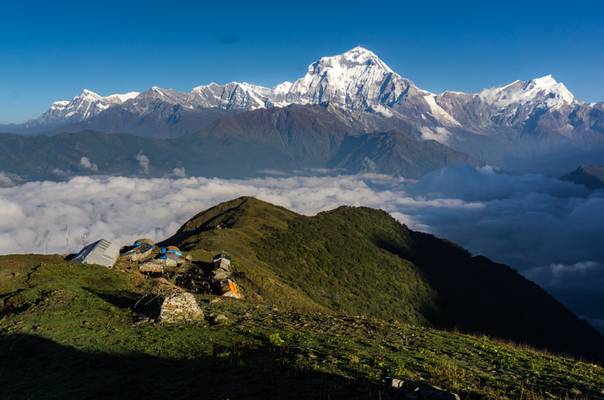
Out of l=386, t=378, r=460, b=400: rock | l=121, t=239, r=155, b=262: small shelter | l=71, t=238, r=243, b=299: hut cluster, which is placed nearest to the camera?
l=386, t=378, r=460, b=400: rock

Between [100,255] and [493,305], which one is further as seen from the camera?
[493,305]

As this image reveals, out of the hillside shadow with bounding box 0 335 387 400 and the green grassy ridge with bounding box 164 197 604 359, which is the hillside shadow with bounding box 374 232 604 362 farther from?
the hillside shadow with bounding box 0 335 387 400

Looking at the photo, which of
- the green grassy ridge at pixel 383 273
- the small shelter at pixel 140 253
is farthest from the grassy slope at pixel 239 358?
the green grassy ridge at pixel 383 273

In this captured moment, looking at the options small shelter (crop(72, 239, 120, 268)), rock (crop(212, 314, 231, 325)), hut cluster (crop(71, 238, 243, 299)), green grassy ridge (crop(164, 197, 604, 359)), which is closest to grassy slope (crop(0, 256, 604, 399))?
rock (crop(212, 314, 231, 325))

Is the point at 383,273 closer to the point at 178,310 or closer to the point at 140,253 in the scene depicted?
the point at 140,253

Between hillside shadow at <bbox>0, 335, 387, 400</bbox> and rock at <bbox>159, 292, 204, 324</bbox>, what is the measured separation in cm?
559

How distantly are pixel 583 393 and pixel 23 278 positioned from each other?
41574mm

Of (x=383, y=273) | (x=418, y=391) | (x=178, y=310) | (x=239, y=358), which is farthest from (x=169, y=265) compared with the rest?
(x=383, y=273)

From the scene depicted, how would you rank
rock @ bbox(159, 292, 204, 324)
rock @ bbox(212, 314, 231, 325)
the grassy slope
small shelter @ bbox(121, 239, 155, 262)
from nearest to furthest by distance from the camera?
the grassy slope → rock @ bbox(212, 314, 231, 325) → rock @ bbox(159, 292, 204, 324) → small shelter @ bbox(121, 239, 155, 262)

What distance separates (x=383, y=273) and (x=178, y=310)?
386 feet

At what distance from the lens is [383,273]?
14062 centimetres

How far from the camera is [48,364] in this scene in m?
22.7

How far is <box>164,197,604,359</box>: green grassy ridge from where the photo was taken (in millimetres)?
108750

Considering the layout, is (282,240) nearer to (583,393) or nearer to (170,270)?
(170,270)
